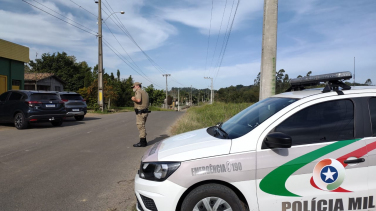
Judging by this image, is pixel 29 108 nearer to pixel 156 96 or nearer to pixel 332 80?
pixel 332 80

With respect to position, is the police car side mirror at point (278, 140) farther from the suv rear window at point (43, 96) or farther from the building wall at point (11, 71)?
the building wall at point (11, 71)

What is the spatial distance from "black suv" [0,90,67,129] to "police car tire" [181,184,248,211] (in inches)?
413

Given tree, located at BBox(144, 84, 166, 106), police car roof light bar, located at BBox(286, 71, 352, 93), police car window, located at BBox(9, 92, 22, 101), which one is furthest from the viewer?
tree, located at BBox(144, 84, 166, 106)

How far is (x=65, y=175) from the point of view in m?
5.23

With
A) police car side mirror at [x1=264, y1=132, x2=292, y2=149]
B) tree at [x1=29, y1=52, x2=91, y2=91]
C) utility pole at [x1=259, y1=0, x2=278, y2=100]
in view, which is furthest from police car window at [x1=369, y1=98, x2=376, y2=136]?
tree at [x1=29, y1=52, x2=91, y2=91]

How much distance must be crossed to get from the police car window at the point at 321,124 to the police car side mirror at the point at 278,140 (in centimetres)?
20

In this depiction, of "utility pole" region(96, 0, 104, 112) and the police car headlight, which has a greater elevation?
"utility pole" region(96, 0, 104, 112)

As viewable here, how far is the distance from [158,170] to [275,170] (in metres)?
1.21

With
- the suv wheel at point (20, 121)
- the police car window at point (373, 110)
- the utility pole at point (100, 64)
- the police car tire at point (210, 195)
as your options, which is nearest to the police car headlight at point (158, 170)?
the police car tire at point (210, 195)

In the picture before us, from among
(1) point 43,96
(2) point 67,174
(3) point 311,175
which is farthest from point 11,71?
(3) point 311,175

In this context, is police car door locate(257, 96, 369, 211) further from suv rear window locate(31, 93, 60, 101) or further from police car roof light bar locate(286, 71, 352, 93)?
suv rear window locate(31, 93, 60, 101)

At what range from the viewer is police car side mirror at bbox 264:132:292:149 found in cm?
279

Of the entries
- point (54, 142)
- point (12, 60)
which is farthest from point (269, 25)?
point (12, 60)

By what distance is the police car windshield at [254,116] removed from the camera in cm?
332
